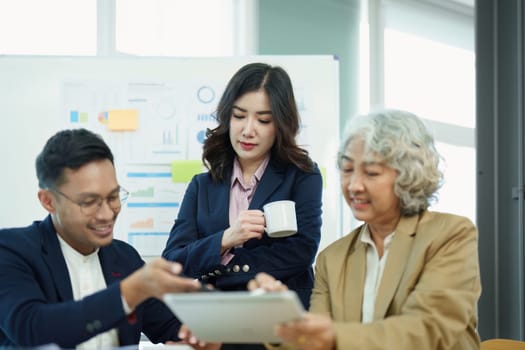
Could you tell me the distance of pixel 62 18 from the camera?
171 inches

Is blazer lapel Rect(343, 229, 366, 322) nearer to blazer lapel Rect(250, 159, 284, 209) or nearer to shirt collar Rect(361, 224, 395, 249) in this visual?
shirt collar Rect(361, 224, 395, 249)

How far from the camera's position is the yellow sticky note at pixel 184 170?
3703 millimetres

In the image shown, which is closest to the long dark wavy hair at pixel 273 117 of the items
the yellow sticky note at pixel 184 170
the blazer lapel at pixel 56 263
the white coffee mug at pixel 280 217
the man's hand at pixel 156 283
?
the white coffee mug at pixel 280 217

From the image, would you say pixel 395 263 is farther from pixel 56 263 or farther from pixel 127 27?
pixel 127 27

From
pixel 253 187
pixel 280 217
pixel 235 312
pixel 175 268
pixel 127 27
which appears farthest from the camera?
pixel 127 27

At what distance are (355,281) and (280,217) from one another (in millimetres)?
348

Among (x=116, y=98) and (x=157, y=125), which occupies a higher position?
(x=116, y=98)

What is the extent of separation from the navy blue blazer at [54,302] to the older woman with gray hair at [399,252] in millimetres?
403

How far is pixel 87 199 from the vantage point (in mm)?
2053

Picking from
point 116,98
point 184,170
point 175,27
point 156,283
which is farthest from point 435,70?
point 156,283

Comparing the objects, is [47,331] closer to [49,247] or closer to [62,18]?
[49,247]

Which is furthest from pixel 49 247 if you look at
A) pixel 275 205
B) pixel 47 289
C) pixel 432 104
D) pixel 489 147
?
pixel 432 104

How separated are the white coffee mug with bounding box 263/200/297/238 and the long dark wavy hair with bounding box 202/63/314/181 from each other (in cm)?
25

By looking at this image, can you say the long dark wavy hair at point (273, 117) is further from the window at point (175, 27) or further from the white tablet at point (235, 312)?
the window at point (175, 27)
